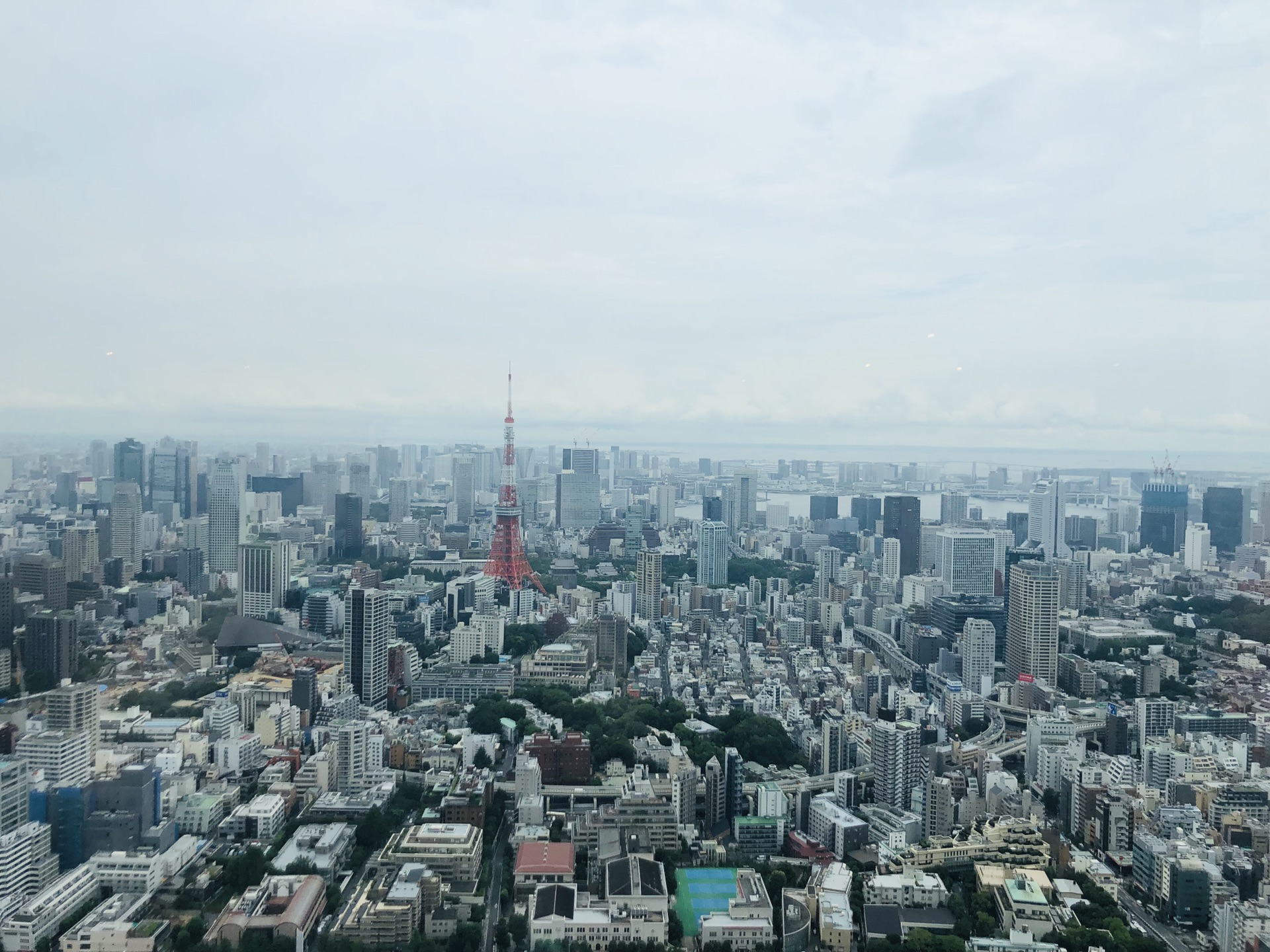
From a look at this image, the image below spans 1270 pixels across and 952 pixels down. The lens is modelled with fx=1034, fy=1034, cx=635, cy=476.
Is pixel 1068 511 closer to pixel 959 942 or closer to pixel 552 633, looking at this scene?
pixel 552 633

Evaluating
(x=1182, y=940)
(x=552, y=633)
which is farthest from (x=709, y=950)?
(x=552, y=633)

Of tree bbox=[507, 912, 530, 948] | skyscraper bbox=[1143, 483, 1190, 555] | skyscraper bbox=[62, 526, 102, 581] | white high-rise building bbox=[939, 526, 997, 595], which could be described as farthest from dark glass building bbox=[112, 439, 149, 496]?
white high-rise building bbox=[939, 526, 997, 595]

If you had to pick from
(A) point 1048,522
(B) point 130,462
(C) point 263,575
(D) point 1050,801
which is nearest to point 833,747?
(D) point 1050,801

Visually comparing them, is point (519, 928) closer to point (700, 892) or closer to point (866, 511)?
point (700, 892)

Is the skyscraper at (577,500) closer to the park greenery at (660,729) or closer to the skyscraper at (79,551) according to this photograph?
the park greenery at (660,729)

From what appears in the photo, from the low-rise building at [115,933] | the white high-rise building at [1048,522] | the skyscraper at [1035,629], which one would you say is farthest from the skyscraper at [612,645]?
the low-rise building at [115,933]

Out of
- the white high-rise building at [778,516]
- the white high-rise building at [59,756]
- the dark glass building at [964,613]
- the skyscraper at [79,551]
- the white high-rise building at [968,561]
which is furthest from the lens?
the white high-rise building at [778,516]

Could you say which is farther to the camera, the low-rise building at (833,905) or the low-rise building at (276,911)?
the low-rise building at (833,905)
